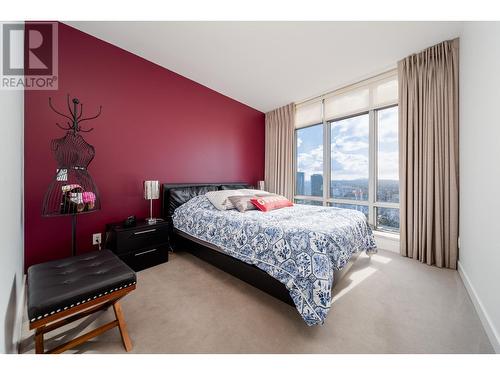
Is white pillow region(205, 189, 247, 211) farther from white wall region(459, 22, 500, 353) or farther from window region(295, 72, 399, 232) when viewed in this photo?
white wall region(459, 22, 500, 353)

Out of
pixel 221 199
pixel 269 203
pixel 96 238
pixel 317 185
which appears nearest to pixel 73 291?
pixel 96 238

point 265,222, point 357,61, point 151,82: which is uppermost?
point 357,61

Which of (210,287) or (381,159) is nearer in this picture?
(210,287)

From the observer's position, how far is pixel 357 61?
2668 mm

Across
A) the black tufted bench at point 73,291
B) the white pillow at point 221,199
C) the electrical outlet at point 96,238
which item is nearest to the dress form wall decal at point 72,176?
the electrical outlet at point 96,238

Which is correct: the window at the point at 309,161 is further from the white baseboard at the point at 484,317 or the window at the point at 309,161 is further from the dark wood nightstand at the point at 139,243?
the dark wood nightstand at the point at 139,243

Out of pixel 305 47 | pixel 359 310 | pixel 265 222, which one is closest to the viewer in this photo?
pixel 359 310

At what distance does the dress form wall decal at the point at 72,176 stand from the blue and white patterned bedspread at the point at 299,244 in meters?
1.14

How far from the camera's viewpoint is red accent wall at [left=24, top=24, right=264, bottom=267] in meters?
2.01

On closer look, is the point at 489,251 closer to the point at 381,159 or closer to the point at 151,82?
the point at 381,159

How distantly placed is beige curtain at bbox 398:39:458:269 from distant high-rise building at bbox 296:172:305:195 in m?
1.80
